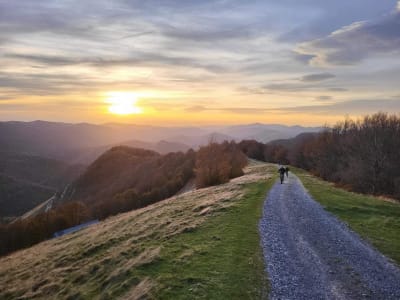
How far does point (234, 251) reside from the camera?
784 inches

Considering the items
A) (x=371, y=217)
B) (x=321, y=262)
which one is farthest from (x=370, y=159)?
(x=321, y=262)

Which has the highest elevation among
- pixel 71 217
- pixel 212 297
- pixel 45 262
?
pixel 212 297

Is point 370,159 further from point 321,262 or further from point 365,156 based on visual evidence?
point 321,262

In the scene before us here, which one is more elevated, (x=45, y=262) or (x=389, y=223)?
(x=389, y=223)

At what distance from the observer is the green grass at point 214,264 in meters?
15.5

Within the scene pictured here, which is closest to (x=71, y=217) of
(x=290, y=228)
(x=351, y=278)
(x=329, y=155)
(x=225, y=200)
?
(x=329, y=155)

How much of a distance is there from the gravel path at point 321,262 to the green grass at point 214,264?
0.76 meters

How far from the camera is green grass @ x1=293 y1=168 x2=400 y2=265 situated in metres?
21.0

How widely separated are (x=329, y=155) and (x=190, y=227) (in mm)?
84459

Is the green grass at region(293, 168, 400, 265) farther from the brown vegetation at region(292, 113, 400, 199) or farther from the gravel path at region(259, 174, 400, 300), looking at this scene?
the brown vegetation at region(292, 113, 400, 199)

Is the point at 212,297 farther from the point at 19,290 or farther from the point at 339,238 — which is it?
the point at 19,290

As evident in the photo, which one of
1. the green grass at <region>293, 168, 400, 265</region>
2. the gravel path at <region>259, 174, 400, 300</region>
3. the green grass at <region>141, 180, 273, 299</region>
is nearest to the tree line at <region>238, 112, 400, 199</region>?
the green grass at <region>293, 168, 400, 265</region>

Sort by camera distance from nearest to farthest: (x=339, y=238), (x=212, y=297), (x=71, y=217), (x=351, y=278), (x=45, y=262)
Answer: (x=212, y=297), (x=351, y=278), (x=339, y=238), (x=45, y=262), (x=71, y=217)

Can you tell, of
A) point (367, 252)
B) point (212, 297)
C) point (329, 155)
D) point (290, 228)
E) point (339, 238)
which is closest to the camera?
point (212, 297)
